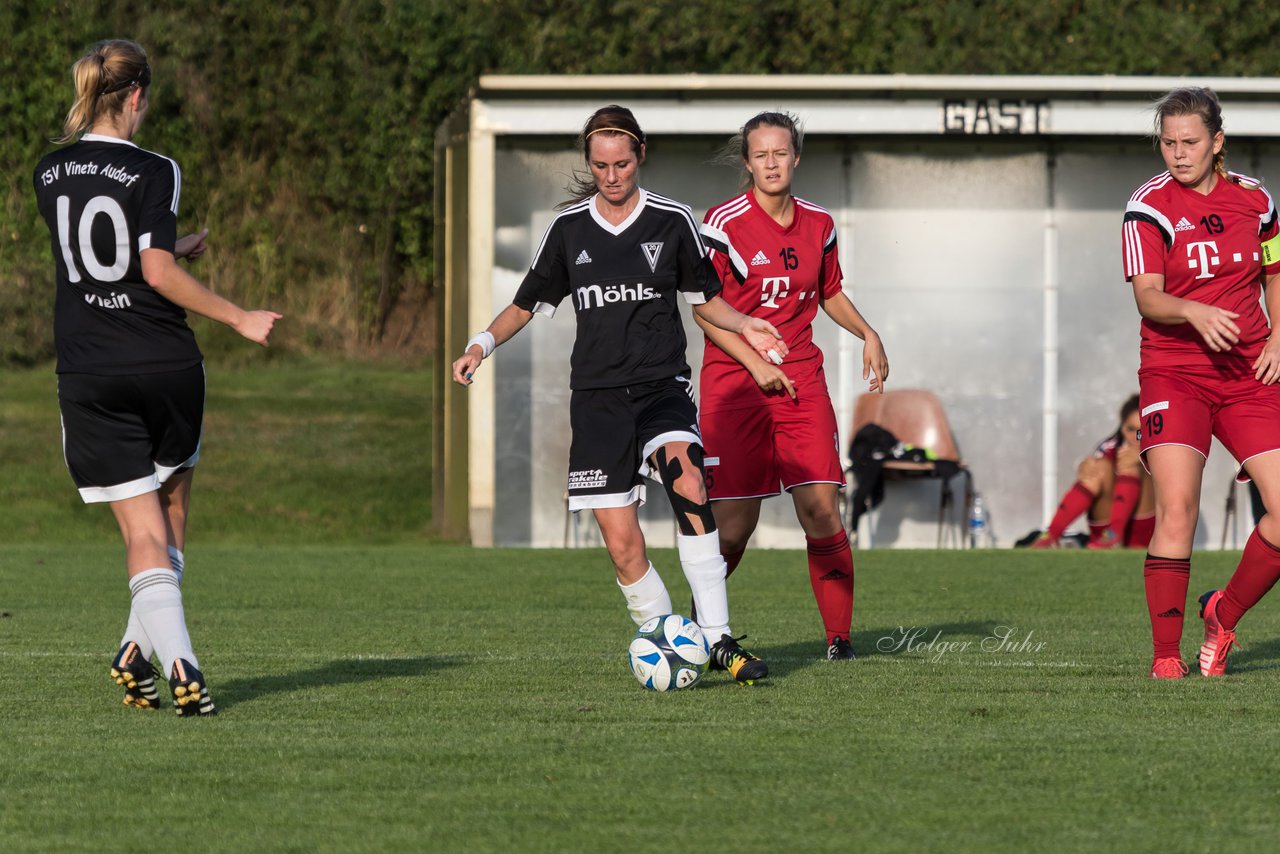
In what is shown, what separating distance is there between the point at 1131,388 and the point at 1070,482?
37.3 inches

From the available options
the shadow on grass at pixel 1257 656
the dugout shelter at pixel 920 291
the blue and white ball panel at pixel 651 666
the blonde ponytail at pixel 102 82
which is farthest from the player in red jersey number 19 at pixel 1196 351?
the dugout shelter at pixel 920 291

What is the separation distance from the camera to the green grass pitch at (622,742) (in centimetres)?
399

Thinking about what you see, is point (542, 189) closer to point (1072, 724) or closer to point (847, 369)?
point (847, 369)

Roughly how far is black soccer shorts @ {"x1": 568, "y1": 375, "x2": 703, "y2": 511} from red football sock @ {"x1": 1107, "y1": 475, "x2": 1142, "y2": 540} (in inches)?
350

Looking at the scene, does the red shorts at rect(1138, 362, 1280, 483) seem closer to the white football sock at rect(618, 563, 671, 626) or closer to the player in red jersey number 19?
the player in red jersey number 19

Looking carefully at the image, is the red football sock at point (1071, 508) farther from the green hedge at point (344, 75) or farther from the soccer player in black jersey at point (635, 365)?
the green hedge at point (344, 75)

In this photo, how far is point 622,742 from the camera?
4.98m

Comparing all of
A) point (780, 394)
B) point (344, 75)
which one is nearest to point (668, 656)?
point (780, 394)

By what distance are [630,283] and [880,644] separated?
224 cm

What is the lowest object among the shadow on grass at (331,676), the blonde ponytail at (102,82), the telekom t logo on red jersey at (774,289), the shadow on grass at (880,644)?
the shadow on grass at (880,644)

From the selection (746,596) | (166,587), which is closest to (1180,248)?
(166,587)

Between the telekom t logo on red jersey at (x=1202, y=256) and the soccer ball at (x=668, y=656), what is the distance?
212 centimetres

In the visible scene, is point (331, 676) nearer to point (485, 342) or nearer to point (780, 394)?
point (485, 342)

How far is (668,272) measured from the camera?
619 centimetres
